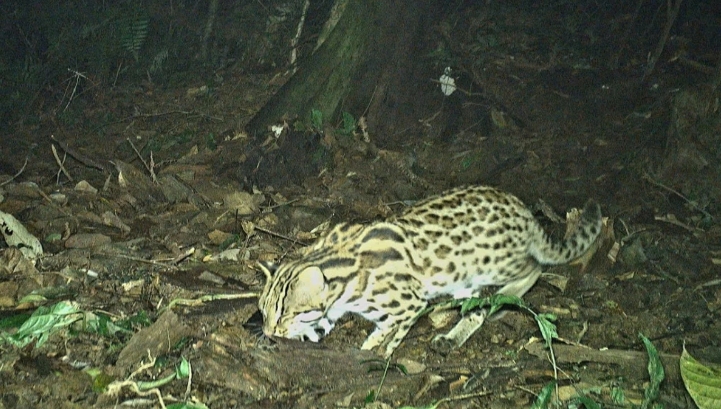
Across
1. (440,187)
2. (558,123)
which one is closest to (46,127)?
(440,187)

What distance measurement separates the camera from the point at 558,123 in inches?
361

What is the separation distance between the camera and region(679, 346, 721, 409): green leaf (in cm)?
346

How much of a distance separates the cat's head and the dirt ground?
0.17m

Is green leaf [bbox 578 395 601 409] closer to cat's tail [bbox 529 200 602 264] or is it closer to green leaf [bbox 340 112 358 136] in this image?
cat's tail [bbox 529 200 602 264]

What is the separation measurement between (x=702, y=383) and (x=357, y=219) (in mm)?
3811

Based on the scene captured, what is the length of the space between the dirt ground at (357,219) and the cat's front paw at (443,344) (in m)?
0.06

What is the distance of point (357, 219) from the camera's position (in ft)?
22.8

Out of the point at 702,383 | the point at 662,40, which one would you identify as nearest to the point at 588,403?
the point at 702,383

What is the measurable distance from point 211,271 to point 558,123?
5004 millimetres

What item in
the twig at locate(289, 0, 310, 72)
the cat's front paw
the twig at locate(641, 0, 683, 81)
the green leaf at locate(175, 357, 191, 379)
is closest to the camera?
the green leaf at locate(175, 357, 191, 379)

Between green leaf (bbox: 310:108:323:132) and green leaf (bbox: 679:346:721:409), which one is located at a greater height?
green leaf (bbox: 679:346:721:409)

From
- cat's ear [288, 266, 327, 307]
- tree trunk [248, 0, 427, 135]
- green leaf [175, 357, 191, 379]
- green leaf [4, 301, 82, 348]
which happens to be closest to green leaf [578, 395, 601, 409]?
cat's ear [288, 266, 327, 307]

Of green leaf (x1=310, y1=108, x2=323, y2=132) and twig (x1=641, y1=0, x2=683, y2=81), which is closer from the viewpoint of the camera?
green leaf (x1=310, y1=108, x2=323, y2=132)

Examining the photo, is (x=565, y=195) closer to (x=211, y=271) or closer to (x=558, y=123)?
(x=558, y=123)
